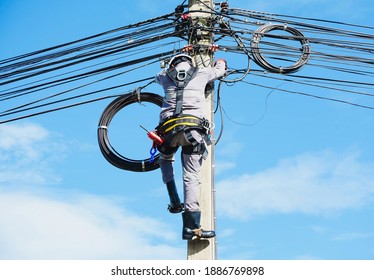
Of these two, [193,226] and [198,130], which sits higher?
[198,130]

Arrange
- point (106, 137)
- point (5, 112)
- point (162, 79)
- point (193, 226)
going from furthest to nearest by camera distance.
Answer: point (5, 112)
point (106, 137)
point (162, 79)
point (193, 226)

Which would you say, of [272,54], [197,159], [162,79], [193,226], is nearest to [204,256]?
[193,226]

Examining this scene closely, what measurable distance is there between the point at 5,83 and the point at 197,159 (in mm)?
4433

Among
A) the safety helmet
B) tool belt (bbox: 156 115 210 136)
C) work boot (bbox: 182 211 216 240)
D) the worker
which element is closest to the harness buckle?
the worker

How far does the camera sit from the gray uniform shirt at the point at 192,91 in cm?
898

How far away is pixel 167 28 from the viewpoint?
10.5 metres

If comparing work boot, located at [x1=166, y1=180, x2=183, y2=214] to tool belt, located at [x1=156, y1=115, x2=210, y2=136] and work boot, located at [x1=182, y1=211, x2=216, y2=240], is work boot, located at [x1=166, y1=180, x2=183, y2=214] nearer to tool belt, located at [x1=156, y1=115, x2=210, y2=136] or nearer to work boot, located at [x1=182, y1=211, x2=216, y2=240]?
work boot, located at [x1=182, y1=211, x2=216, y2=240]

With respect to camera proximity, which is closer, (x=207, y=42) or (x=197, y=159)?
(x=197, y=159)

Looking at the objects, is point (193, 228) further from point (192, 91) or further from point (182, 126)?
point (192, 91)

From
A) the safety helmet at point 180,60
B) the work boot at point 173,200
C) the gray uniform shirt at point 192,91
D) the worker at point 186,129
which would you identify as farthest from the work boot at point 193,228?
the safety helmet at point 180,60

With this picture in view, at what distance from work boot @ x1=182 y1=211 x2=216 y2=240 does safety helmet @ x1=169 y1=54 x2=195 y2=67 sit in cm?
198

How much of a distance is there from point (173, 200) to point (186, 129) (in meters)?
0.93

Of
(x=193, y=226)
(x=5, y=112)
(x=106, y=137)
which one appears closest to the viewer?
(x=193, y=226)

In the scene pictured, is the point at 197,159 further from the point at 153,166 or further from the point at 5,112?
the point at 5,112
